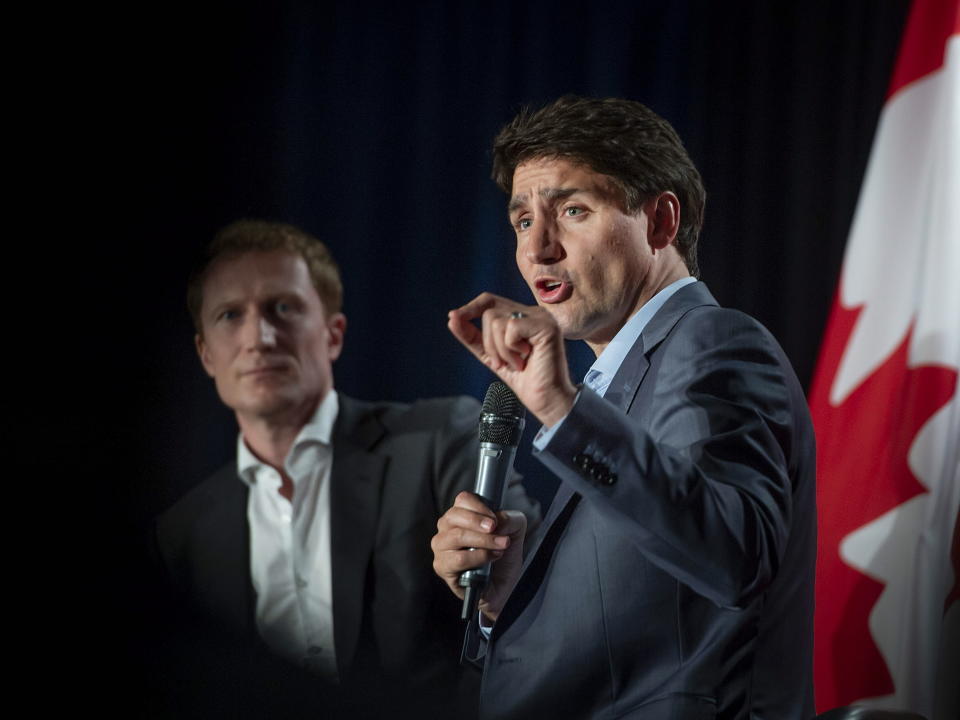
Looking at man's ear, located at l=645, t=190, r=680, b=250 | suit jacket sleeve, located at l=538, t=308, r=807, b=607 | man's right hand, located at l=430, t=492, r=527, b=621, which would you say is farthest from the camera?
man's ear, located at l=645, t=190, r=680, b=250

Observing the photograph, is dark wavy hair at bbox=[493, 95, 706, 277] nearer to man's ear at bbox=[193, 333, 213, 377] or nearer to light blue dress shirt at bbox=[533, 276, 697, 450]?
light blue dress shirt at bbox=[533, 276, 697, 450]

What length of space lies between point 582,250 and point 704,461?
57 cm

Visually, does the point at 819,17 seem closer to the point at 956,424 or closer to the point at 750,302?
the point at 750,302

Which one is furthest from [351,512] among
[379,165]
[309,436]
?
[379,165]

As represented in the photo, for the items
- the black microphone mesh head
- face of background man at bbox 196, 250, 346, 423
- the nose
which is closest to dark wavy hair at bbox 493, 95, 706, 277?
the nose

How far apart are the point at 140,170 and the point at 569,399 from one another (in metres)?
1.48

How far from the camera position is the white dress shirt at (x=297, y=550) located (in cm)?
→ 201

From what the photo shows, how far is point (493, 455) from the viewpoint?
→ 1306mm

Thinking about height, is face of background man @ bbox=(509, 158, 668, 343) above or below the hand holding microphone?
above

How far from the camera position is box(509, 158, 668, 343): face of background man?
1471 millimetres

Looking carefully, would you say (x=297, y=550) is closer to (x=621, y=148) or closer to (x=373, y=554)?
(x=373, y=554)

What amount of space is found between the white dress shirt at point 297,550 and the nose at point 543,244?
2.85ft

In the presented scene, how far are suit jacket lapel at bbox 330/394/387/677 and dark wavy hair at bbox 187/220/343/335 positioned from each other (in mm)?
276

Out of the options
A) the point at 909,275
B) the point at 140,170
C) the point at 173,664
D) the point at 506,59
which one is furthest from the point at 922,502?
the point at 140,170
